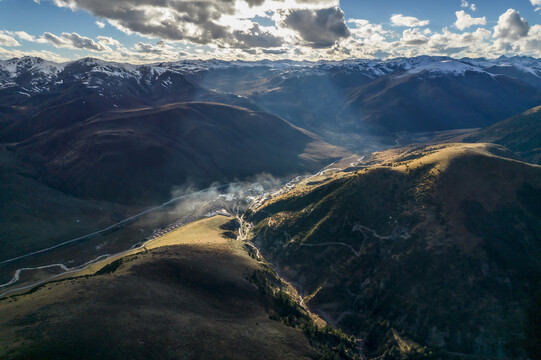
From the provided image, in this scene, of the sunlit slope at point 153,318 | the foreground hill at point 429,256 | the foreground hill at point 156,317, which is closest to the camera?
the sunlit slope at point 153,318

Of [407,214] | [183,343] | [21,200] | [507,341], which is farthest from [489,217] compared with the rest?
[21,200]

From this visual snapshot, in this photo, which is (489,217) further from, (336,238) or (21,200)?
(21,200)

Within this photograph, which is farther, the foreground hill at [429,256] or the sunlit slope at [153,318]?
the foreground hill at [429,256]

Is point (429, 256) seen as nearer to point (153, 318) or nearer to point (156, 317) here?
point (156, 317)

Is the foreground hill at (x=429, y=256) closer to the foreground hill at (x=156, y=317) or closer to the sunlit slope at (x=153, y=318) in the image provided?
the foreground hill at (x=156, y=317)

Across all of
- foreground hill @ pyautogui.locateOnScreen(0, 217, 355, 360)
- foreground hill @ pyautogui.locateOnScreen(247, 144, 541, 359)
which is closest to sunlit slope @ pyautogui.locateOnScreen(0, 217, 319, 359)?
foreground hill @ pyautogui.locateOnScreen(0, 217, 355, 360)

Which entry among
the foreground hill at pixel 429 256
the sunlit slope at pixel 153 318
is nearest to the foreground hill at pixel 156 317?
the sunlit slope at pixel 153 318

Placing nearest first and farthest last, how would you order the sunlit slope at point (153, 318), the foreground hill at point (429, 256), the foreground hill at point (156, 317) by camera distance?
1. the sunlit slope at point (153, 318)
2. the foreground hill at point (156, 317)
3. the foreground hill at point (429, 256)
